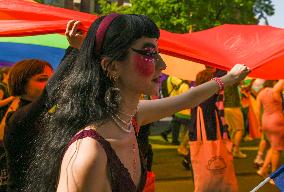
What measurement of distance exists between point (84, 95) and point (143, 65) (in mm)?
208

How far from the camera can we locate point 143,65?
169 centimetres

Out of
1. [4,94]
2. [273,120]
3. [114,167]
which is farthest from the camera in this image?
[273,120]

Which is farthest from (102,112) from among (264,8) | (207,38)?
(264,8)

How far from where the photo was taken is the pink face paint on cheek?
167 centimetres

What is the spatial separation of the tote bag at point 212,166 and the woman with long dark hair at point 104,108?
13.7 feet

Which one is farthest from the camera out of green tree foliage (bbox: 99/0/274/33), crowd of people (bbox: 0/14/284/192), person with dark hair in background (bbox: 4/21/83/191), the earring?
green tree foliage (bbox: 99/0/274/33)

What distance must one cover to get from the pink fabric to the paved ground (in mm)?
669

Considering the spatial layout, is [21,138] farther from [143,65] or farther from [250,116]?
[250,116]

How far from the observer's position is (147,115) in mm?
2123

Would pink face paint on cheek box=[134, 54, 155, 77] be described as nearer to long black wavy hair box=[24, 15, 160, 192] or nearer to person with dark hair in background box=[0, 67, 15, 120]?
long black wavy hair box=[24, 15, 160, 192]

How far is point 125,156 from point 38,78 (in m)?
1.85

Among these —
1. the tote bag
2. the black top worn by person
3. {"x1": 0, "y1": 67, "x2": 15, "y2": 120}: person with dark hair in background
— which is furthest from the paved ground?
the black top worn by person

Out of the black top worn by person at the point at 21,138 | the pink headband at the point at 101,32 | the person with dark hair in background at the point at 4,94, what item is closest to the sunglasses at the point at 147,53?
the pink headband at the point at 101,32

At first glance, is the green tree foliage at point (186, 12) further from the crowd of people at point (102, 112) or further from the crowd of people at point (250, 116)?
the crowd of people at point (102, 112)
